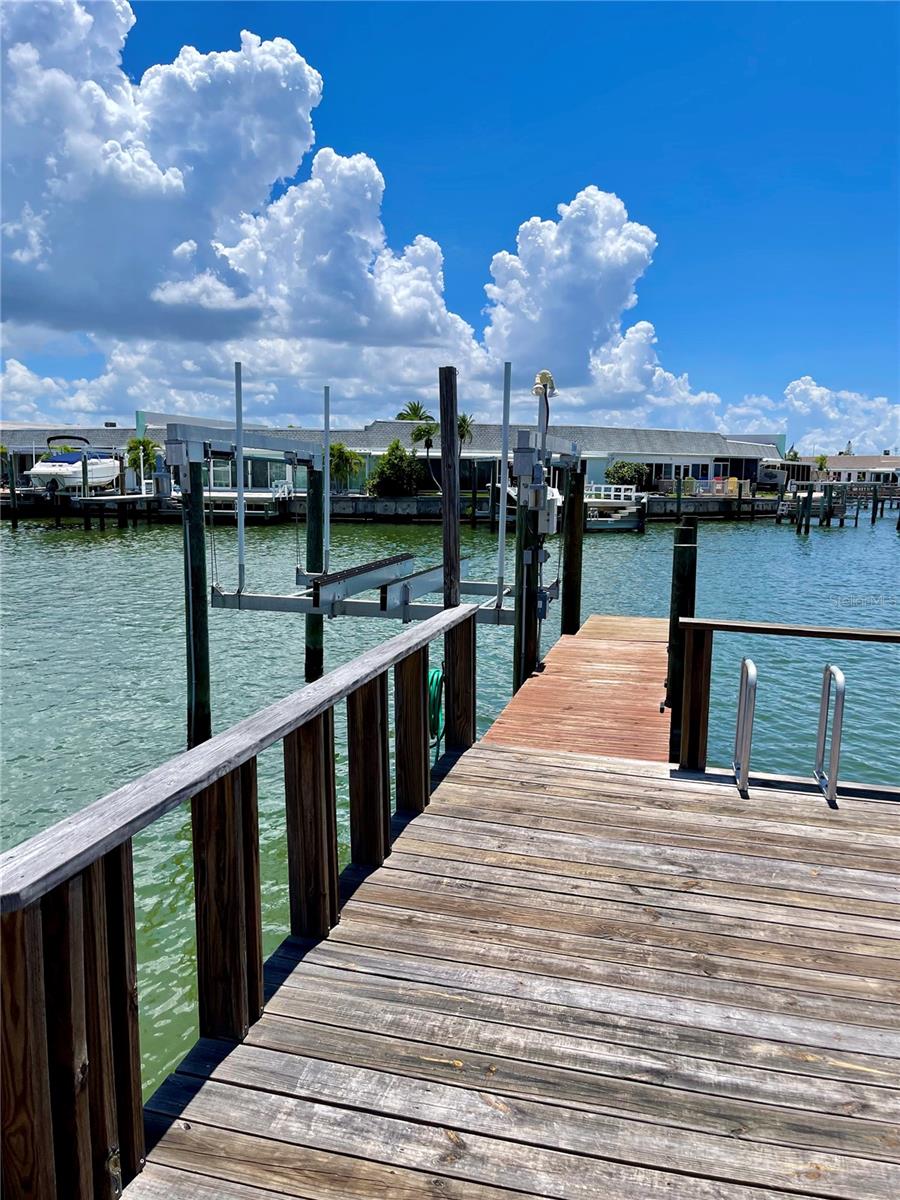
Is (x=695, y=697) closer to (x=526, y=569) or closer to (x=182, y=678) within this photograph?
(x=526, y=569)

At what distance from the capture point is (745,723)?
4.79 meters

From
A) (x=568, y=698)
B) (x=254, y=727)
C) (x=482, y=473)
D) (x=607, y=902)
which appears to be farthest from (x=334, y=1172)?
(x=482, y=473)

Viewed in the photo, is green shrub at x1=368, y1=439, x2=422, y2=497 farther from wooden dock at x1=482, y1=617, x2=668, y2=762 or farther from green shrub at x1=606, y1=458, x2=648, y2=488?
wooden dock at x1=482, y1=617, x2=668, y2=762

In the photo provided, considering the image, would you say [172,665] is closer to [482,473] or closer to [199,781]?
[199,781]

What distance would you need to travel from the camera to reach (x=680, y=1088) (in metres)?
2.51

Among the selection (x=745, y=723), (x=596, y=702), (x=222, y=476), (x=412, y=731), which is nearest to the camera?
(x=412, y=731)

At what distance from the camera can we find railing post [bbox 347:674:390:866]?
367 cm

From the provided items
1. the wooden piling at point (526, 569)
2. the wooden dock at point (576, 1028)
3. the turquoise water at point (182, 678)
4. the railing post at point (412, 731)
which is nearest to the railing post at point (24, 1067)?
the wooden dock at point (576, 1028)

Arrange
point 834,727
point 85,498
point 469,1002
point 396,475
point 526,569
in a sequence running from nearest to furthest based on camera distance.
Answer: point 469,1002, point 834,727, point 526,569, point 85,498, point 396,475

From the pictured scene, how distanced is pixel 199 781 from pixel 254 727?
43cm

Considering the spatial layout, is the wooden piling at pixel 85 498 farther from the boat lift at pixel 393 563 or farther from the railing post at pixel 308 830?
the railing post at pixel 308 830

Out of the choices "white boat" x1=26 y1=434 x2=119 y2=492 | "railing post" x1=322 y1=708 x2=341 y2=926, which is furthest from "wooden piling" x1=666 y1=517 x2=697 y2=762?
"white boat" x1=26 y1=434 x2=119 y2=492

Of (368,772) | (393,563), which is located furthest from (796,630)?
(393,563)

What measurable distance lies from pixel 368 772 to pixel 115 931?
177 cm
